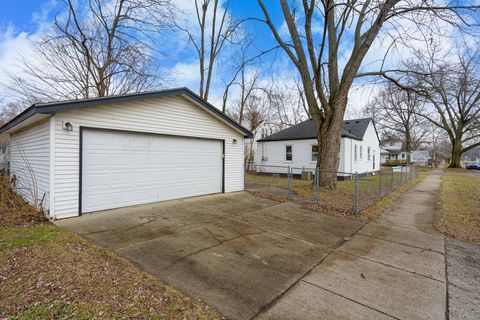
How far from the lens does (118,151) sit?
254 inches

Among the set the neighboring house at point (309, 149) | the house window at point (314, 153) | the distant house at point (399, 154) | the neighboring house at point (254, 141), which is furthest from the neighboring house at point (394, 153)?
the house window at point (314, 153)

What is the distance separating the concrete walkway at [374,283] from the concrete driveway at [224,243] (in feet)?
0.68

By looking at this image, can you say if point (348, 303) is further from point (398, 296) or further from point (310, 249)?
point (310, 249)

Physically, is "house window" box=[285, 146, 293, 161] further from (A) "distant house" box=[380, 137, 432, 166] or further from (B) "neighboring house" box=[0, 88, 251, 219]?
(A) "distant house" box=[380, 137, 432, 166]

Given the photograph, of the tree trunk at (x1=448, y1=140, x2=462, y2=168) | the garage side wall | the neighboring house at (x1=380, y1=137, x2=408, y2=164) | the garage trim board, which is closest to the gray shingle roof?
the garage side wall

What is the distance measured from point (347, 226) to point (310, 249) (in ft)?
6.88

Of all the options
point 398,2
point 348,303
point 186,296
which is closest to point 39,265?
point 186,296

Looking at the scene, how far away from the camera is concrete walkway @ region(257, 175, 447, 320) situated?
253cm

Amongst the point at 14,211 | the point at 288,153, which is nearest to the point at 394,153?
the point at 288,153

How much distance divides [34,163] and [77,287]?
5.51 meters

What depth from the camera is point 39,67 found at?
12.9 m

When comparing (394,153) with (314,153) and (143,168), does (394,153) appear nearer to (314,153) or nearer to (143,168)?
(314,153)

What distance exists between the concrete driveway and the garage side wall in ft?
2.74

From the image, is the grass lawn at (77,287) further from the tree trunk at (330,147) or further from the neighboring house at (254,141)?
the tree trunk at (330,147)
